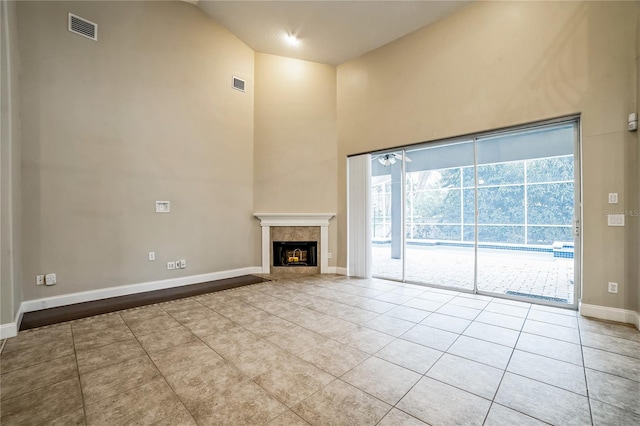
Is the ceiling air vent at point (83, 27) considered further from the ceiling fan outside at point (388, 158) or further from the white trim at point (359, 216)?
the ceiling fan outside at point (388, 158)

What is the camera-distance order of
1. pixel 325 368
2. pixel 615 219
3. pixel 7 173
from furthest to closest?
pixel 615 219
pixel 7 173
pixel 325 368

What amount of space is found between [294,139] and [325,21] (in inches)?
84.8

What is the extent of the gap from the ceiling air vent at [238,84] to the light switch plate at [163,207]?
265 centimetres

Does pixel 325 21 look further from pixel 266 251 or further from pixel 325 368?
pixel 325 368

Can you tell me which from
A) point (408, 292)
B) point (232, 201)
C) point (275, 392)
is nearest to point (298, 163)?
point (232, 201)

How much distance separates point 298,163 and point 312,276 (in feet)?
7.79

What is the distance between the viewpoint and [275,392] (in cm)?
190

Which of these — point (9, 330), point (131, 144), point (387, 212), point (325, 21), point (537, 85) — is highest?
point (325, 21)

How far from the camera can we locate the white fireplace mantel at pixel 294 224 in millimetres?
5750

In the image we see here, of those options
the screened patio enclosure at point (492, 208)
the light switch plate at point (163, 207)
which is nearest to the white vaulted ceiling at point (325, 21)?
the screened patio enclosure at point (492, 208)

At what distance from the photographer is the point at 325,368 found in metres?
2.19

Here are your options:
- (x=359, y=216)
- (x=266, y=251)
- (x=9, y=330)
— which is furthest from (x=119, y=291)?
(x=359, y=216)

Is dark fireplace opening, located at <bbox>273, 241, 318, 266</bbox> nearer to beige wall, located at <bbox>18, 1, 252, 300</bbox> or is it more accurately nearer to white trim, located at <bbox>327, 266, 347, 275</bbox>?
white trim, located at <bbox>327, 266, 347, 275</bbox>

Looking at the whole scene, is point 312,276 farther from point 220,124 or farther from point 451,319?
point 220,124
